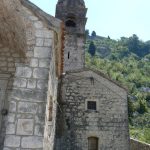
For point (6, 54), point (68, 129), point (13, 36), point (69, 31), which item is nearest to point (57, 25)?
point (13, 36)

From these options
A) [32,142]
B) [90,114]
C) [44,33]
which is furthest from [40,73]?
[90,114]

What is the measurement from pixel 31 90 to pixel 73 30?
580 inches

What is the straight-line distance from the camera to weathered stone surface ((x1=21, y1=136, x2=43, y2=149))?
17.6 feet

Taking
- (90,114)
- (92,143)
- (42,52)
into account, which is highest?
(42,52)

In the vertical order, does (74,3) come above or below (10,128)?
above

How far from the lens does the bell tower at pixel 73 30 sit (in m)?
19.6

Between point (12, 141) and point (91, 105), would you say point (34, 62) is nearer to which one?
point (12, 141)

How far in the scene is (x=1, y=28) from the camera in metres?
6.64

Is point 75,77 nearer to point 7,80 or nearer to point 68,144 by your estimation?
point 68,144

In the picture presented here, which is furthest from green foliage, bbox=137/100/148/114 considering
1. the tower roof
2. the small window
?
the small window

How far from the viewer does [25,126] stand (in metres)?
5.45

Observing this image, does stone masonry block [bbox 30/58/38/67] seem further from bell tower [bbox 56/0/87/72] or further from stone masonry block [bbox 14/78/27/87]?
bell tower [bbox 56/0/87/72]

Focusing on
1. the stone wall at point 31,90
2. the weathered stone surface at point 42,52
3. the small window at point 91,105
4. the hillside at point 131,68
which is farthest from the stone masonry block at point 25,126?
the hillside at point 131,68

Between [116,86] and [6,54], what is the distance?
9296mm
